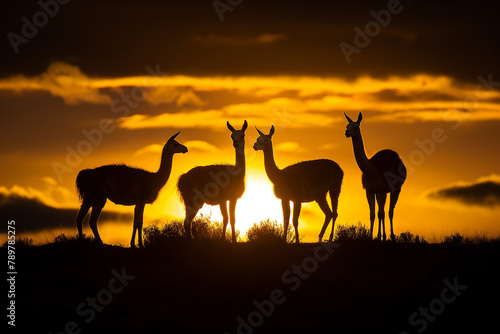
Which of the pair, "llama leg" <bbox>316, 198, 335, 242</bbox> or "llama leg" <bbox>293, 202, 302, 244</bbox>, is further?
"llama leg" <bbox>316, 198, 335, 242</bbox>

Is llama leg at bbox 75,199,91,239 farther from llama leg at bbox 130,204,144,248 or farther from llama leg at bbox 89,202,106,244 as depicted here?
llama leg at bbox 130,204,144,248

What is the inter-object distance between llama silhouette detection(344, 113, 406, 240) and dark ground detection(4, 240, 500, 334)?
2.09 metres

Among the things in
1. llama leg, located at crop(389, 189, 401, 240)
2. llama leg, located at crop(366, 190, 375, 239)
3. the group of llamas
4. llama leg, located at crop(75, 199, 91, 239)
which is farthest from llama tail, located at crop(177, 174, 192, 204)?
llama leg, located at crop(389, 189, 401, 240)

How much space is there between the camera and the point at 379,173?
20.3 m

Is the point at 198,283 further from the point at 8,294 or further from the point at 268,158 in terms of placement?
the point at 268,158

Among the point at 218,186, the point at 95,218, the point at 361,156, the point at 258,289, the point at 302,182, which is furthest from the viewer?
the point at 302,182

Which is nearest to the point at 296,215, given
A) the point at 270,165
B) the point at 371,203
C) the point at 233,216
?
the point at 270,165

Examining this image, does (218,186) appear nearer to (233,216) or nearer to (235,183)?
(235,183)

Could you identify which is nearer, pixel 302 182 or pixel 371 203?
pixel 371 203

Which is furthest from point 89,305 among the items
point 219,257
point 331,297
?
point 331,297

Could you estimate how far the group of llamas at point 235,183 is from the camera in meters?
19.3

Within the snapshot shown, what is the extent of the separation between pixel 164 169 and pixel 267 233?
3764 mm

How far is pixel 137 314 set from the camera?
1399 centimetres

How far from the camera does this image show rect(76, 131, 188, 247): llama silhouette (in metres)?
19.8
